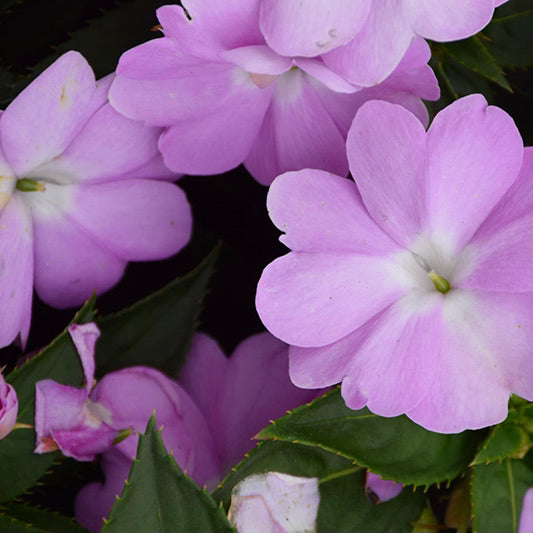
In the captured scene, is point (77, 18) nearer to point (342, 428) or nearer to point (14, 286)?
point (14, 286)

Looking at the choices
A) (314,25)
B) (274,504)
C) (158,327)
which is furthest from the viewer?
(158,327)

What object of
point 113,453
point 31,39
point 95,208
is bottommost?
point 113,453

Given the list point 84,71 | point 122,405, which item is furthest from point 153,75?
point 122,405

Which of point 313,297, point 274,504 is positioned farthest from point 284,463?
point 313,297

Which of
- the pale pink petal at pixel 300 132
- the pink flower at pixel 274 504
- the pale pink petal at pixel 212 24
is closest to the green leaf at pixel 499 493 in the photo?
the pink flower at pixel 274 504

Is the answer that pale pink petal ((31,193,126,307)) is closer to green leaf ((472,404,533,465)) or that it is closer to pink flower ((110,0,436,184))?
pink flower ((110,0,436,184))

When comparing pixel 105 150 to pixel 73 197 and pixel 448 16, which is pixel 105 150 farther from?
pixel 448 16

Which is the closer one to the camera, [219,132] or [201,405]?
[219,132]
